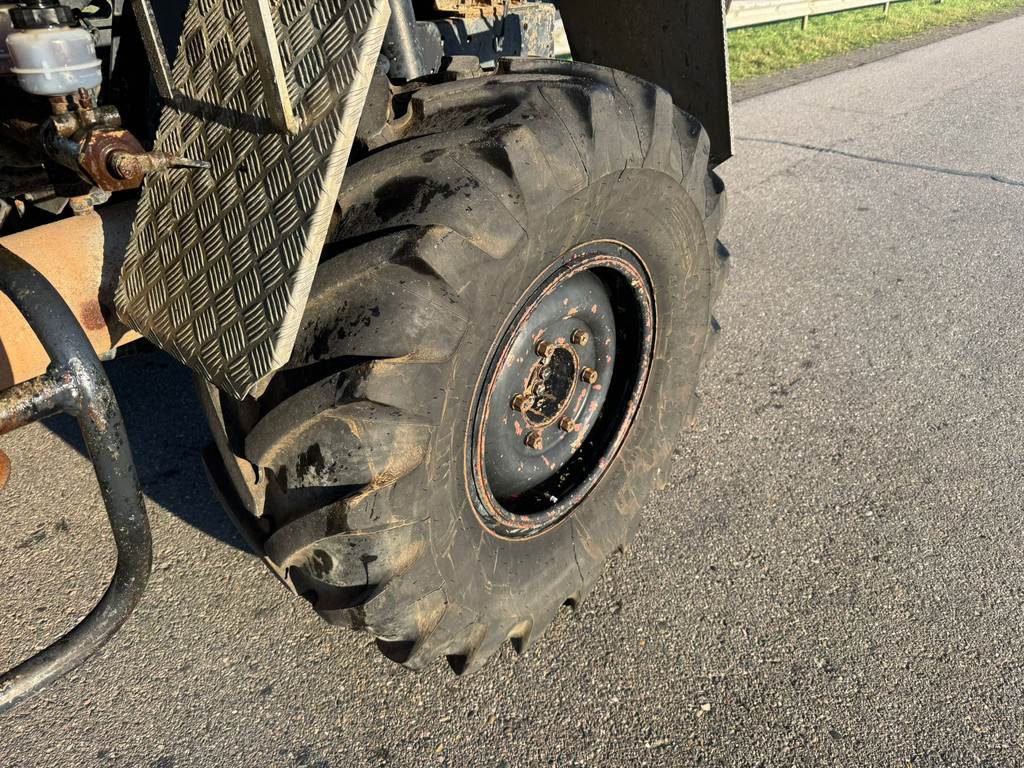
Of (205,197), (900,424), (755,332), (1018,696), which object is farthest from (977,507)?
(205,197)

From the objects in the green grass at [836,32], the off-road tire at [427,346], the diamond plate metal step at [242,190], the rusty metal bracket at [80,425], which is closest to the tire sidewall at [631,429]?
the off-road tire at [427,346]

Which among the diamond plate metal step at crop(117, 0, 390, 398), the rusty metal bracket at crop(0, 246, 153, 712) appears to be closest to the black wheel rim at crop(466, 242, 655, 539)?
the diamond plate metal step at crop(117, 0, 390, 398)

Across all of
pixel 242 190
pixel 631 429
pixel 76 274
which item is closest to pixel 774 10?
pixel 631 429

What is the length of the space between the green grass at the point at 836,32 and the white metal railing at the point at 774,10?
0.54 ft

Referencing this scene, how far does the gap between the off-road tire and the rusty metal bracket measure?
0.99 feet

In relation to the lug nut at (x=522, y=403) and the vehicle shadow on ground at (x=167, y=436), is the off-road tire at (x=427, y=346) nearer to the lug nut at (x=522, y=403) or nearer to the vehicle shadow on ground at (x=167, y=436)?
the lug nut at (x=522, y=403)

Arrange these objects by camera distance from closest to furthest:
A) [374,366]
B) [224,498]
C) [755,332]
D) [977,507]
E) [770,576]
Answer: [374,366]
[224,498]
[770,576]
[977,507]
[755,332]

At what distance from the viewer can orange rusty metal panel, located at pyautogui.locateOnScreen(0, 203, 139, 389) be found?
1590mm

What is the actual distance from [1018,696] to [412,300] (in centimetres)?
186

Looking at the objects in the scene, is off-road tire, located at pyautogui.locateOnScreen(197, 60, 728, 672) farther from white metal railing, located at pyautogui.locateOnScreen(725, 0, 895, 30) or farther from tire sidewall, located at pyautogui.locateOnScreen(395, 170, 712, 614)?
white metal railing, located at pyautogui.locateOnScreen(725, 0, 895, 30)

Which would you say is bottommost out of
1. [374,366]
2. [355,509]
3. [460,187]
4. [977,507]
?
[977,507]

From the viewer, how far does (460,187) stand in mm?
1566

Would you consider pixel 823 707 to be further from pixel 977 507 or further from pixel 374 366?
pixel 374 366

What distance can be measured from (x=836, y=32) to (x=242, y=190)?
37.5 ft
